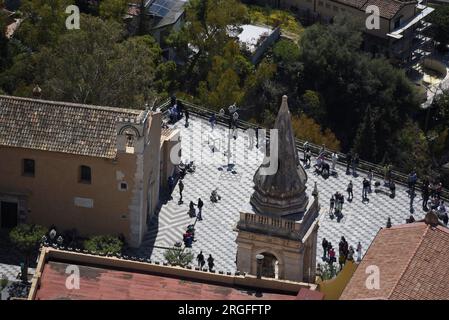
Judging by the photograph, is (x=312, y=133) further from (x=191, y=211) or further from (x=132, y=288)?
(x=132, y=288)

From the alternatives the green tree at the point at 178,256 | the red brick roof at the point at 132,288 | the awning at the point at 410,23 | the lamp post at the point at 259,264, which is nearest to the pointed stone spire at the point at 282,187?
the lamp post at the point at 259,264

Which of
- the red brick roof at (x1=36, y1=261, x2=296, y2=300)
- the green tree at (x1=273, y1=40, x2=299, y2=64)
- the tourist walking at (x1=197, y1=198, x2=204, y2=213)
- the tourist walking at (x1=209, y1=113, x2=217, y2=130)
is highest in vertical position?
the green tree at (x1=273, y1=40, x2=299, y2=64)

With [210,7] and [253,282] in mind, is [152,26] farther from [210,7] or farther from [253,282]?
[253,282]

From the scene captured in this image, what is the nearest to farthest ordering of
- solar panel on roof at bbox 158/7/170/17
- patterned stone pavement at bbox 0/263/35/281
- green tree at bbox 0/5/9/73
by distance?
1. patterned stone pavement at bbox 0/263/35/281
2. green tree at bbox 0/5/9/73
3. solar panel on roof at bbox 158/7/170/17

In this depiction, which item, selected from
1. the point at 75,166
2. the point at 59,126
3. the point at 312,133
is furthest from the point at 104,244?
the point at 312,133

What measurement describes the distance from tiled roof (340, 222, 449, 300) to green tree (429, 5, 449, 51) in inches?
2872

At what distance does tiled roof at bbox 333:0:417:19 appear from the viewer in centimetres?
14700

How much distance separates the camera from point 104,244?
91.8m

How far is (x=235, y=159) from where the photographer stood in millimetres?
105812

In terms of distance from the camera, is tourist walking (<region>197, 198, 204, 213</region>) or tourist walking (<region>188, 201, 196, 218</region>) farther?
Result: tourist walking (<region>197, 198, 204, 213</region>)

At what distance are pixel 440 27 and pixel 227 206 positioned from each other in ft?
188

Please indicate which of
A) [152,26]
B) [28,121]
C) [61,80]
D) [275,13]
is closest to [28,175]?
[28,121]

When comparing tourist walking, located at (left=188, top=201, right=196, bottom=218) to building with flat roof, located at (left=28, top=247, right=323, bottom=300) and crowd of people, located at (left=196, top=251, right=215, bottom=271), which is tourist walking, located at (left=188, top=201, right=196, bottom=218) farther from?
building with flat roof, located at (left=28, top=247, right=323, bottom=300)

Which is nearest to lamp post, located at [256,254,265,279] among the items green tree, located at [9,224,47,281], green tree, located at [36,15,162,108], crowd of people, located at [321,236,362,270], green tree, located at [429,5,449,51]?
crowd of people, located at [321,236,362,270]
